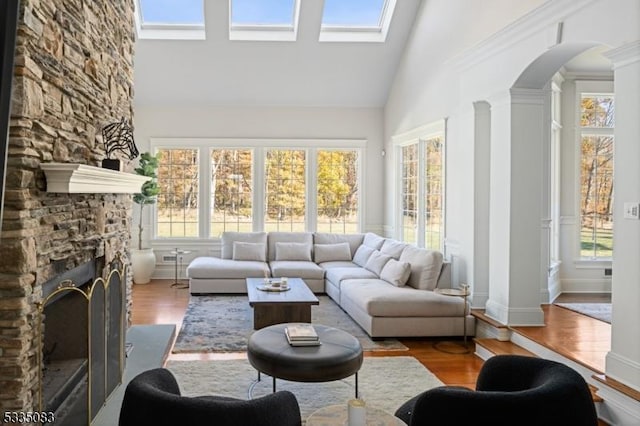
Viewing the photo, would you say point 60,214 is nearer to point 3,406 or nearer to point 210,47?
point 3,406

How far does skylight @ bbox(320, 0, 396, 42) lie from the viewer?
7.43m

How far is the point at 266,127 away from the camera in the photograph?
8961 millimetres

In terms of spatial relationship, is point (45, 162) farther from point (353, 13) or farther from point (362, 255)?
point (353, 13)

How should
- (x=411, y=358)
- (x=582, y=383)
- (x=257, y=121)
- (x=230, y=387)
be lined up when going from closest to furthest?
(x=582, y=383) < (x=230, y=387) < (x=411, y=358) < (x=257, y=121)

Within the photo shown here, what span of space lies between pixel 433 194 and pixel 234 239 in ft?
10.6

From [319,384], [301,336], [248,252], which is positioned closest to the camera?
[301,336]

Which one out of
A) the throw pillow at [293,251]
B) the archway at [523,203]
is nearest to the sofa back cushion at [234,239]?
the throw pillow at [293,251]

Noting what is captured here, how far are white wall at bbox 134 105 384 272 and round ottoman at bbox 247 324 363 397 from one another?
5511mm

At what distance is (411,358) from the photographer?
15.1 ft

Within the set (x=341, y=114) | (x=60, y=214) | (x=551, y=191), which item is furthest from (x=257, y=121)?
(x=60, y=214)

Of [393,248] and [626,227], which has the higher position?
[626,227]

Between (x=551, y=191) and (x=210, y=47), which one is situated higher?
(x=210, y=47)

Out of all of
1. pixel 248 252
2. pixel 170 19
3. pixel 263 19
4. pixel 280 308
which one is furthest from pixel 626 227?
pixel 170 19

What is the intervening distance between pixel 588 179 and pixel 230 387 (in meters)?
5.52
